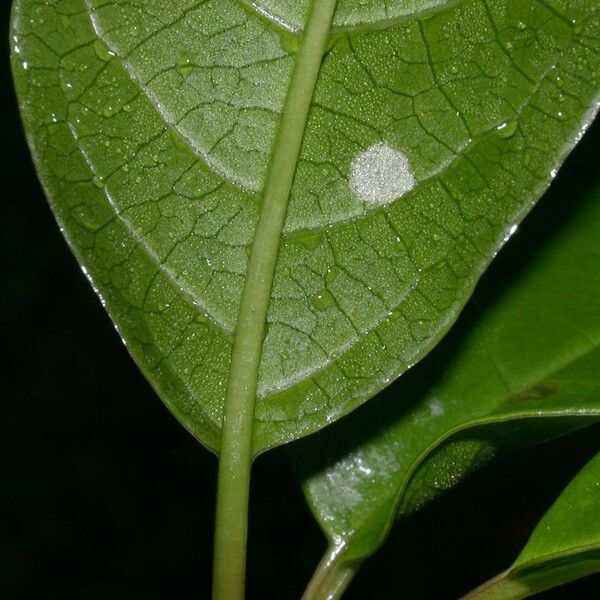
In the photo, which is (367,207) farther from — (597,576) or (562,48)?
(597,576)

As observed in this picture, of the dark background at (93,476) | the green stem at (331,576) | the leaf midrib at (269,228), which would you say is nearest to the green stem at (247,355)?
the leaf midrib at (269,228)

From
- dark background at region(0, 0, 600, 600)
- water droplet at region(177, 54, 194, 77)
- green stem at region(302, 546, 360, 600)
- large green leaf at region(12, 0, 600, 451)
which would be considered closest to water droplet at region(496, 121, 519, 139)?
large green leaf at region(12, 0, 600, 451)

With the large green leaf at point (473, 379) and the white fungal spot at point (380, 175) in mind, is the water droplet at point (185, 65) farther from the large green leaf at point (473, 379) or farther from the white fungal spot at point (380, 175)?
the large green leaf at point (473, 379)

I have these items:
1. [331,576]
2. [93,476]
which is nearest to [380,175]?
[331,576]

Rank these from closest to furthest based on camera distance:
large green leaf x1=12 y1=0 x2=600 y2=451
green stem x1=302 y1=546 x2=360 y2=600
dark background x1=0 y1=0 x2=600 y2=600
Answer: large green leaf x1=12 y1=0 x2=600 y2=451, green stem x1=302 y1=546 x2=360 y2=600, dark background x1=0 y1=0 x2=600 y2=600

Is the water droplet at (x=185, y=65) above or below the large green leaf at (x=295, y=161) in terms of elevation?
above

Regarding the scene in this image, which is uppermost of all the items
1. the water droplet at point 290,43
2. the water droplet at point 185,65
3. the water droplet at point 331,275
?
the water droplet at point 185,65

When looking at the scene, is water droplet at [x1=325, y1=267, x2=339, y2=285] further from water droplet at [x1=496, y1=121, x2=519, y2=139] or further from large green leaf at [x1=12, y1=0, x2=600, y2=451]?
water droplet at [x1=496, y1=121, x2=519, y2=139]
